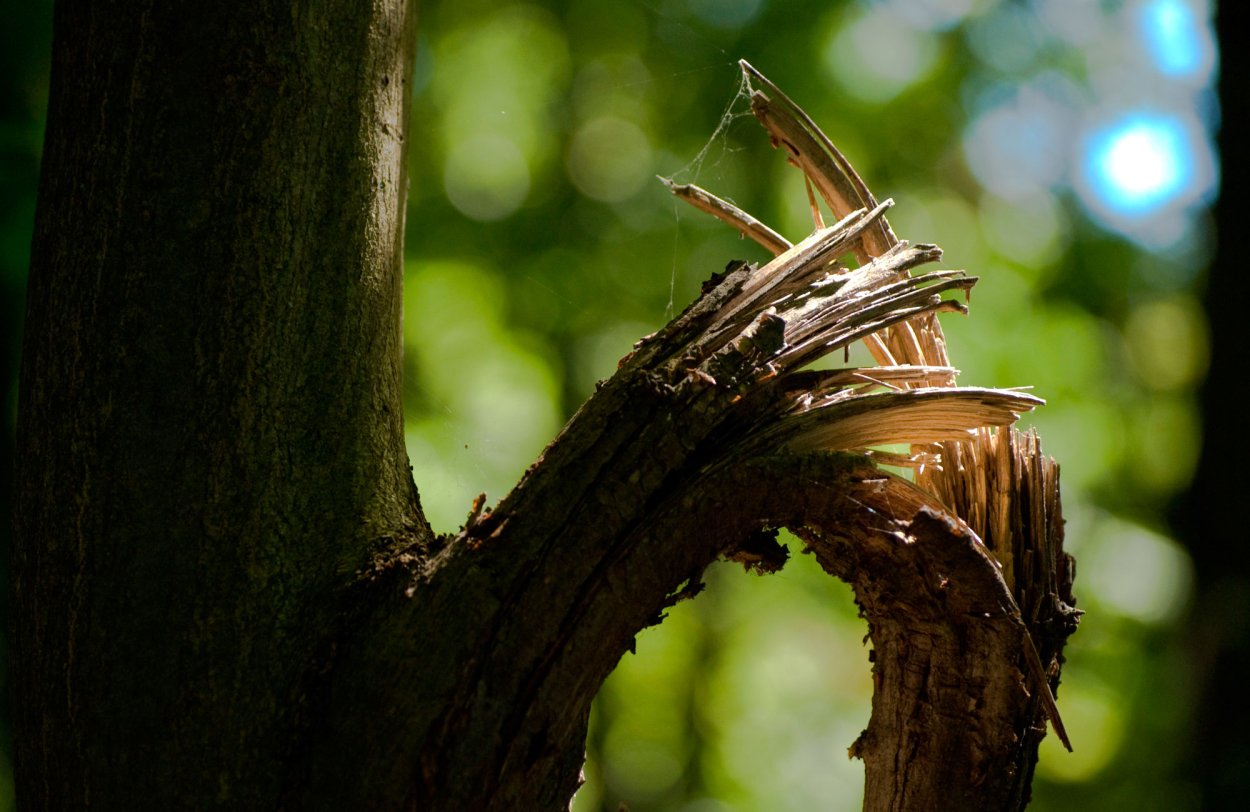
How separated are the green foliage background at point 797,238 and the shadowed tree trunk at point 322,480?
2.53 meters

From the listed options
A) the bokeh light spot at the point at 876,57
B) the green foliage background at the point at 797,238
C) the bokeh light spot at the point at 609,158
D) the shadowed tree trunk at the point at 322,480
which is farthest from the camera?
the bokeh light spot at the point at 609,158

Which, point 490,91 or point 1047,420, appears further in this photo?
point 490,91

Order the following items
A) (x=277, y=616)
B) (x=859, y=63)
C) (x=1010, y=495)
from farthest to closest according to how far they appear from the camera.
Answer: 1. (x=859, y=63)
2. (x=1010, y=495)
3. (x=277, y=616)

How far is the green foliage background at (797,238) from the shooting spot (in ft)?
11.1

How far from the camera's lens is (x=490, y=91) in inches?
140

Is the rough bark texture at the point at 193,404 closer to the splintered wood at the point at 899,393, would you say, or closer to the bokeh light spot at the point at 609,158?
the splintered wood at the point at 899,393

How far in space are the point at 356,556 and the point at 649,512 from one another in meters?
0.22

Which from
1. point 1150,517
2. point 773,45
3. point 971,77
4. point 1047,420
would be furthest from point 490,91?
point 1150,517

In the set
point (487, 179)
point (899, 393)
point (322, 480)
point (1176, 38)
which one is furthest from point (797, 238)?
point (322, 480)

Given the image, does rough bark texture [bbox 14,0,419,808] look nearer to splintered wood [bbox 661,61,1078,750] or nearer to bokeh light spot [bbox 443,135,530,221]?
splintered wood [bbox 661,61,1078,750]

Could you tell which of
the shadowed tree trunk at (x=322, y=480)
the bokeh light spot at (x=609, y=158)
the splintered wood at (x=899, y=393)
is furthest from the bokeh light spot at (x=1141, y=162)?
the shadowed tree trunk at (x=322, y=480)

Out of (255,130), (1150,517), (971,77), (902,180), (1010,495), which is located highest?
(971,77)

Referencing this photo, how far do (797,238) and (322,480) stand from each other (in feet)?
10.9

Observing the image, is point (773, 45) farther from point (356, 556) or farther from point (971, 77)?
point (356, 556)
